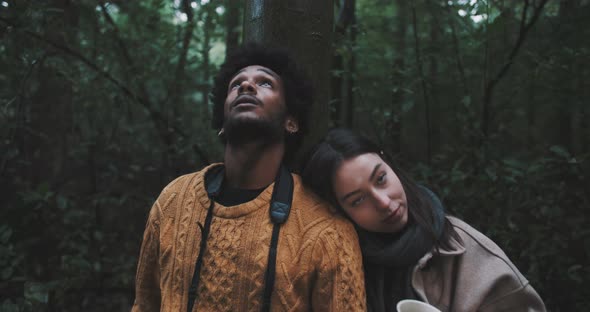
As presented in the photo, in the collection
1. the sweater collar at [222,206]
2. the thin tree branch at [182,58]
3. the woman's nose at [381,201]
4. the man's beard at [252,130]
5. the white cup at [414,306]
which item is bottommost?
the white cup at [414,306]

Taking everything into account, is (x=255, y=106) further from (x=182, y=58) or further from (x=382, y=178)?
(x=182, y=58)

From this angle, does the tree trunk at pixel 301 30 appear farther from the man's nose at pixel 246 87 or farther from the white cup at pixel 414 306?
the white cup at pixel 414 306

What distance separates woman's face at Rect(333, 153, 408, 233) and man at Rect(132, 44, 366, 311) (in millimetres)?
95

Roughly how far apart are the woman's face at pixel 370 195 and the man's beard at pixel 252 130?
386 millimetres

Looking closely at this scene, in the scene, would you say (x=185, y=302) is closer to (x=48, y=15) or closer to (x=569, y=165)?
(x=48, y=15)

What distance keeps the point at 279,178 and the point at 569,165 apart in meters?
2.64

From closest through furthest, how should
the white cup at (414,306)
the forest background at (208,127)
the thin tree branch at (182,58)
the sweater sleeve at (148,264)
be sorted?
the white cup at (414,306), the sweater sleeve at (148,264), the forest background at (208,127), the thin tree branch at (182,58)

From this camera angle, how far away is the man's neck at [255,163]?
77.6 inches

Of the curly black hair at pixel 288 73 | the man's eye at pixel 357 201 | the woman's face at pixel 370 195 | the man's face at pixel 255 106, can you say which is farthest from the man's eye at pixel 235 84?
the man's eye at pixel 357 201

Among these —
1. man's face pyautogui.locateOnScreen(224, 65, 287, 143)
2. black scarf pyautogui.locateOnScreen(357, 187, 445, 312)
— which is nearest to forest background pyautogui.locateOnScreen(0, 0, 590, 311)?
man's face pyautogui.locateOnScreen(224, 65, 287, 143)

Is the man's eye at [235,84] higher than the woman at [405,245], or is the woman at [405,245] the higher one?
the man's eye at [235,84]

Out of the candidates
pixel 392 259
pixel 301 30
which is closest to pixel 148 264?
pixel 392 259

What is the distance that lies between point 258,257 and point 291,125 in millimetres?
763

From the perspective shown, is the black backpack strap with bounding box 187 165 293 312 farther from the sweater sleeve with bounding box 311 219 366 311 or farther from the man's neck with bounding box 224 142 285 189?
the sweater sleeve with bounding box 311 219 366 311
